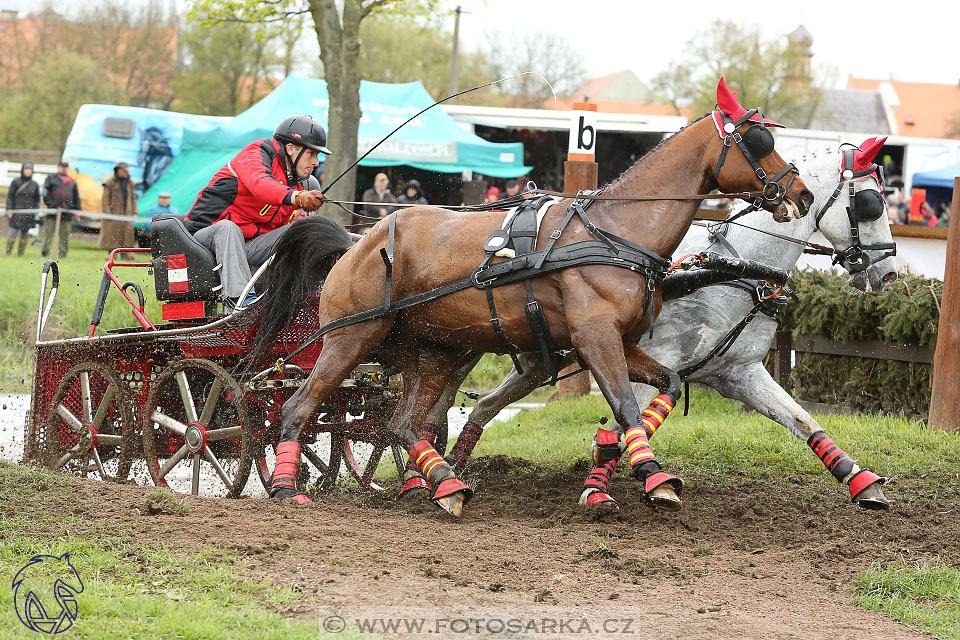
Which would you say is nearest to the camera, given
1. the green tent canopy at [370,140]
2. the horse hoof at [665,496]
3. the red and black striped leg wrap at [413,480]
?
the horse hoof at [665,496]

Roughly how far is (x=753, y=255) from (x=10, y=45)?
45.9 meters

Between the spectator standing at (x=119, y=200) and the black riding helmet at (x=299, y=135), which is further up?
the black riding helmet at (x=299, y=135)

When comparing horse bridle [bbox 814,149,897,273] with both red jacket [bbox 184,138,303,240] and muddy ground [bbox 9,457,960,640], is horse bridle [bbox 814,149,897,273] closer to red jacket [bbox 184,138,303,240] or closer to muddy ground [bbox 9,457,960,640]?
muddy ground [bbox 9,457,960,640]

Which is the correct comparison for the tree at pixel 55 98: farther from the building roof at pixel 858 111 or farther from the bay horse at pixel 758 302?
the building roof at pixel 858 111

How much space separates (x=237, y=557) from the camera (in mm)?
4469

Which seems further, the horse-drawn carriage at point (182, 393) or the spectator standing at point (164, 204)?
the spectator standing at point (164, 204)

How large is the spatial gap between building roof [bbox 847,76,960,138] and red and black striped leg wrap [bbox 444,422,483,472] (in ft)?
218

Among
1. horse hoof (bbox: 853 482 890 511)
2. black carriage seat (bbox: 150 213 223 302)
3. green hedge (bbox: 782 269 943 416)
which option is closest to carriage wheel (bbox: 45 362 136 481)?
black carriage seat (bbox: 150 213 223 302)

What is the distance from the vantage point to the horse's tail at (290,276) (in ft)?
21.4

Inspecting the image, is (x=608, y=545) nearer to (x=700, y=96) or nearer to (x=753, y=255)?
(x=753, y=255)

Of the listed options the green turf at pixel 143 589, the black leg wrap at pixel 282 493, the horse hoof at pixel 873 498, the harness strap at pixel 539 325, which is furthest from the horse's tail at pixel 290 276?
the horse hoof at pixel 873 498

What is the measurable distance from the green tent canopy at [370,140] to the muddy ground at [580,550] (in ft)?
40.3

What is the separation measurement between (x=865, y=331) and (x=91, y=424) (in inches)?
233

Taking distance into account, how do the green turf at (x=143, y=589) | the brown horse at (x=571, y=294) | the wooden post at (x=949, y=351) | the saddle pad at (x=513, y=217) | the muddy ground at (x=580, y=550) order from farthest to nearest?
the wooden post at (x=949, y=351), the saddle pad at (x=513, y=217), the brown horse at (x=571, y=294), the muddy ground at (x=580, y=550), the green turf at (x=143, y=589)
